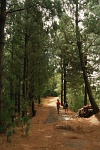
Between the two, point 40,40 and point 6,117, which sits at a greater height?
point 40,40

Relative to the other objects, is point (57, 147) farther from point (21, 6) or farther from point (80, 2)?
point (80, 2)

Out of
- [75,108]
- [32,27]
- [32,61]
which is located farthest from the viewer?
[75,108]

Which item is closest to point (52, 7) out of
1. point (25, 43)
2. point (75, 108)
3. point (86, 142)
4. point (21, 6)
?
point (21, 6)

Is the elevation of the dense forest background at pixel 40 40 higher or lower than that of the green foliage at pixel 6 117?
higher

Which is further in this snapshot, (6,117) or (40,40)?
(40,40)

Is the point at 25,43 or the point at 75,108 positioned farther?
the point at 75,108

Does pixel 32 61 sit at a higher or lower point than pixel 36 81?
higher

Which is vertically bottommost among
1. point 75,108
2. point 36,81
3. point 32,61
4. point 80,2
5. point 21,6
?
point 75,108

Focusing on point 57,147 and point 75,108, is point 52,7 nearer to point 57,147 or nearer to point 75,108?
point 57,147

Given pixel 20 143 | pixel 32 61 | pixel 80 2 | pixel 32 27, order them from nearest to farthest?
pixel 20 143, pixel 32 27, pixel 80 2, pixel 32 61

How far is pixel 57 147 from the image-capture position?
930 cm

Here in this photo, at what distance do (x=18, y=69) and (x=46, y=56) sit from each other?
339 cm

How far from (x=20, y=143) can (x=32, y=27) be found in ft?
36.3

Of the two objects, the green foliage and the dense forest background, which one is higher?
the dense forest background
